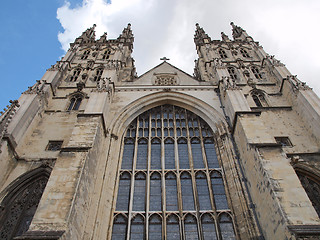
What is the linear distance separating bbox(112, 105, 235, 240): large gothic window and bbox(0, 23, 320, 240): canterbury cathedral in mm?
40

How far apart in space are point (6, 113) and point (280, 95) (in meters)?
13.1

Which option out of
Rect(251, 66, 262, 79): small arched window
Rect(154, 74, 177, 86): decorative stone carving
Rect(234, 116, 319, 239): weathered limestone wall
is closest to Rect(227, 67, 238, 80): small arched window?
Rect(251, 66, 262, 79): small arched window

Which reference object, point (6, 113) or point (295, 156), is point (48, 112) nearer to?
point (6, 113)

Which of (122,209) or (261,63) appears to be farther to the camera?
(261,63)

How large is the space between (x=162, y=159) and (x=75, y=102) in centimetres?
631

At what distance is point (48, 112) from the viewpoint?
41.6 feet

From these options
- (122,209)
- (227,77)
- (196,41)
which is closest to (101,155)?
(122,209)

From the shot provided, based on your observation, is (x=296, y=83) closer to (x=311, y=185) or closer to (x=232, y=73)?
(x=232, y=73)

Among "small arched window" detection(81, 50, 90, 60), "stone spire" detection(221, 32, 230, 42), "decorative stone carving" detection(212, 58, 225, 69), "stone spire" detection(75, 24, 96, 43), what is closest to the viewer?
"decorative stone carving" detection(212, 58, 225, 69)

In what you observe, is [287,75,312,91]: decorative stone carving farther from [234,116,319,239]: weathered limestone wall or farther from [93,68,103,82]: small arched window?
[93,68,103,82]: small arched window

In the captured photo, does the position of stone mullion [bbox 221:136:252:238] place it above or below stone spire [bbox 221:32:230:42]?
below

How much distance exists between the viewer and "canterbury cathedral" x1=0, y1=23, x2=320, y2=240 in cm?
720

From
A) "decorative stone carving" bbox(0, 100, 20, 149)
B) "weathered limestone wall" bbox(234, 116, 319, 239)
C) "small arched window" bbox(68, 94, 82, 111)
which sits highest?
"small arched window" bbox(68, 94, 82, 111)

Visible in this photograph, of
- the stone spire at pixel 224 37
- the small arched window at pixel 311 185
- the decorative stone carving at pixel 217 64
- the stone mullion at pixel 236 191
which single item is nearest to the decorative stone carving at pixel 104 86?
the stone mullion at pixel 236 191
